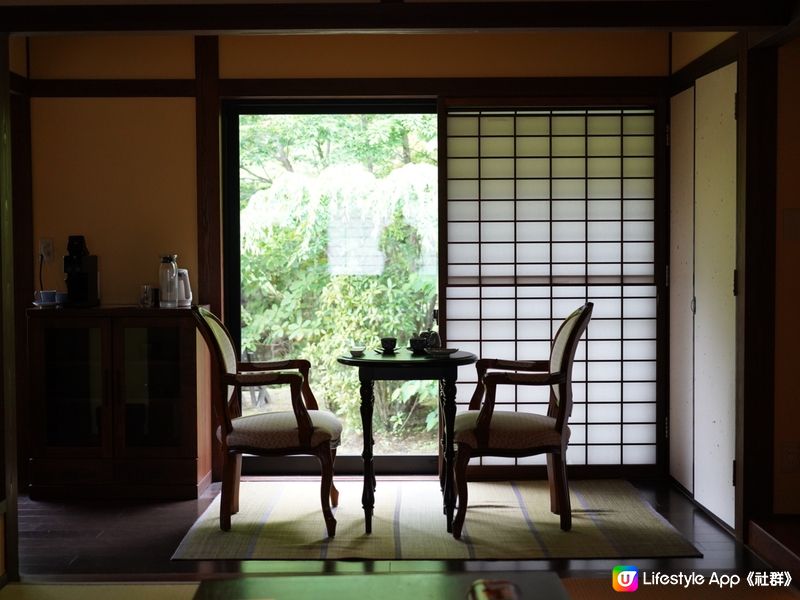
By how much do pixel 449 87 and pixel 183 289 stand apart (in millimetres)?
1990

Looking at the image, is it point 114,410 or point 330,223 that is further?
point 330,223

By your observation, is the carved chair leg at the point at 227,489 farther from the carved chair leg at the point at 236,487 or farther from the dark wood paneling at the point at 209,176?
the dark wood paneling at the point at 209,176

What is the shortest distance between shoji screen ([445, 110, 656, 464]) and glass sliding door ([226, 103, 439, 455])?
0.28 m

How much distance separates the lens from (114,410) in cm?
499

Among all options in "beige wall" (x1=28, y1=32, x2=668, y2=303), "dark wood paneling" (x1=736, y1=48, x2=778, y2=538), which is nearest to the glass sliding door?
"beige wall" (x1=28, y1=32, x2=668, y2=303)

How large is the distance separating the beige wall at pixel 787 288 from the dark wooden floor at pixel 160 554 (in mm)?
453

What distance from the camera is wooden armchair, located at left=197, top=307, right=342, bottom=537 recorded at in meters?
4.27

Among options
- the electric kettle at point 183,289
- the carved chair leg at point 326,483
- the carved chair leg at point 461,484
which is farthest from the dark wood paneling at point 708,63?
the electric kettle at point 183,289

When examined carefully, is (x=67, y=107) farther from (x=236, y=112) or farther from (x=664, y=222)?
(x=664, y=222)

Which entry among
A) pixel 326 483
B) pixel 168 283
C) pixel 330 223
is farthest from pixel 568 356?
pixel 168 283

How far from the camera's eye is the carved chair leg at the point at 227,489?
14.3ft

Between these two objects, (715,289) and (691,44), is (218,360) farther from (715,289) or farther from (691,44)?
(691,44)

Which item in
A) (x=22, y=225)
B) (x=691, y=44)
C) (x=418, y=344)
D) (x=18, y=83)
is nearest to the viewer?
(x=418, y=344)

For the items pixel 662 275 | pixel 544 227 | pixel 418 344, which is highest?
pixel 544 227
